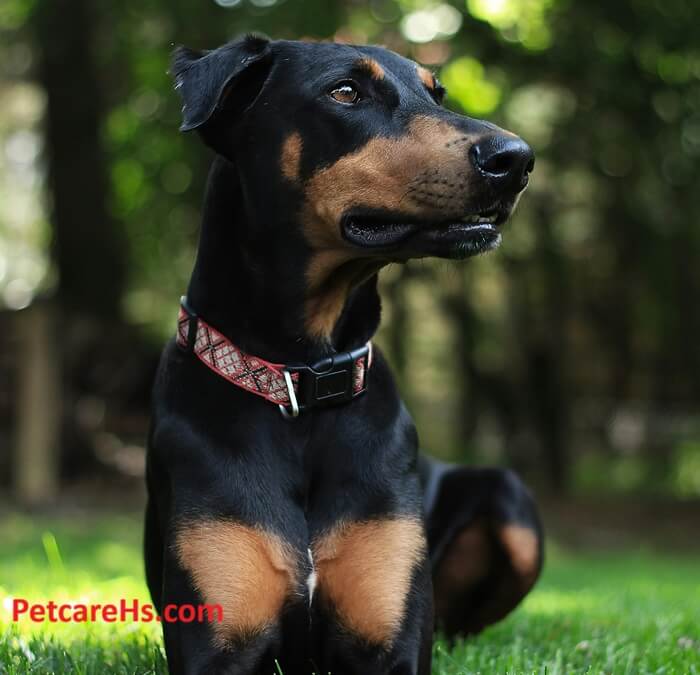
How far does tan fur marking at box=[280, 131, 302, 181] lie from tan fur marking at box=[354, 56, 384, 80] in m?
0.29

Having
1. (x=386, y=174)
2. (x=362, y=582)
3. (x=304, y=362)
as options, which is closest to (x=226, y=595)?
(x=362, y=582)

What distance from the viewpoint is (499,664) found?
335 cm

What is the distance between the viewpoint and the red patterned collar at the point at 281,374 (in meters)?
3.09

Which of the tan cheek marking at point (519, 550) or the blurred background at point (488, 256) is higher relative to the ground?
the tan cheek marking at point (519, 550)

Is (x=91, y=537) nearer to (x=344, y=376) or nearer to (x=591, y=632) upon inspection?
(x=591, y=632)

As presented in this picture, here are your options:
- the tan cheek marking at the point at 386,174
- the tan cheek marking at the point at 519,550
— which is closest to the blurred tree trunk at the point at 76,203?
the tan cheek marking at the point at 519,550

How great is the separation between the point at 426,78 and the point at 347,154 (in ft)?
1.98

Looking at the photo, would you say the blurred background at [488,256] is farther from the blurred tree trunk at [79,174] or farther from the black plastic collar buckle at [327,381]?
the black plastic collar buckle at [327,381]

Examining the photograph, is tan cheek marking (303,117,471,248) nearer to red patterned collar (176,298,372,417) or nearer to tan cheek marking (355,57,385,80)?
tan cheek marking (355,57,385,80)

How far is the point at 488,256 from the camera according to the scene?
249 inches

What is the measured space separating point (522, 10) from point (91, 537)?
586 centimetres

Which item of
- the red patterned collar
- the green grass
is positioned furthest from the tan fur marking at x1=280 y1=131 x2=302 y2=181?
the green grass

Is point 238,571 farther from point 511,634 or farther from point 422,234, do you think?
point 511,634

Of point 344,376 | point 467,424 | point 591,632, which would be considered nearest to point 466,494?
point 591,632
